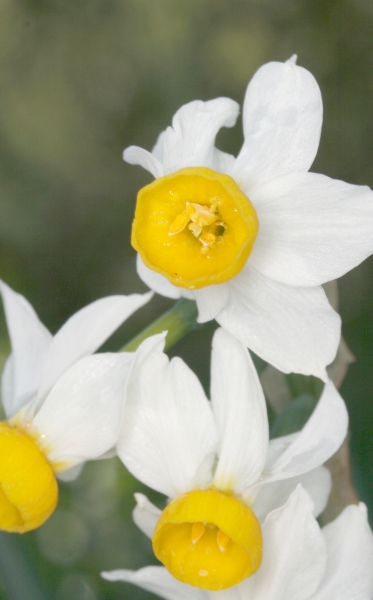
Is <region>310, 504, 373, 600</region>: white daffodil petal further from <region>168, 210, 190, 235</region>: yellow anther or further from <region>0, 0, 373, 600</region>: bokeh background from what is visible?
<region>0, 0, 373, 600</region>: bokeh background

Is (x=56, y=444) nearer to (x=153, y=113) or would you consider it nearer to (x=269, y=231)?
(x=269, y=231)

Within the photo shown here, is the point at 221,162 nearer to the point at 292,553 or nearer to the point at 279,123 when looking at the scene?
the point at 279,123

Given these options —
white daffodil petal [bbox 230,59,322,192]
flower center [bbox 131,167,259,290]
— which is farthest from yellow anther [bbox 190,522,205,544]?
white daffodil petal [bbox 230,59,322,192]

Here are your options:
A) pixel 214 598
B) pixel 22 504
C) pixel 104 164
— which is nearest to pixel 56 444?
pixel 22 504

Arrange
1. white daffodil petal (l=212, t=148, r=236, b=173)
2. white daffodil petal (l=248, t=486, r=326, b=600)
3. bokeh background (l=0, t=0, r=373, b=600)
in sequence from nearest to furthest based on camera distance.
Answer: white daffodil petal (l=248, t=486, r=326, b=600) → white daffodil petal (l=212, t=148, r=236, b=173) → bokeh background (l=0, t=0, r=373, b=600)

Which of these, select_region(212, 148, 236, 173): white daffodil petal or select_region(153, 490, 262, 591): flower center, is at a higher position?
select_region(212, 148, 236, 173): white daffodil petal

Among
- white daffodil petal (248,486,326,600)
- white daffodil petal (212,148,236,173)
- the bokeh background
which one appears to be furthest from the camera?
the bokeh background

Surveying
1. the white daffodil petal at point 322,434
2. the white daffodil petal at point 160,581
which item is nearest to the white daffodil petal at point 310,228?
the white daffodil petal at point 322,434
